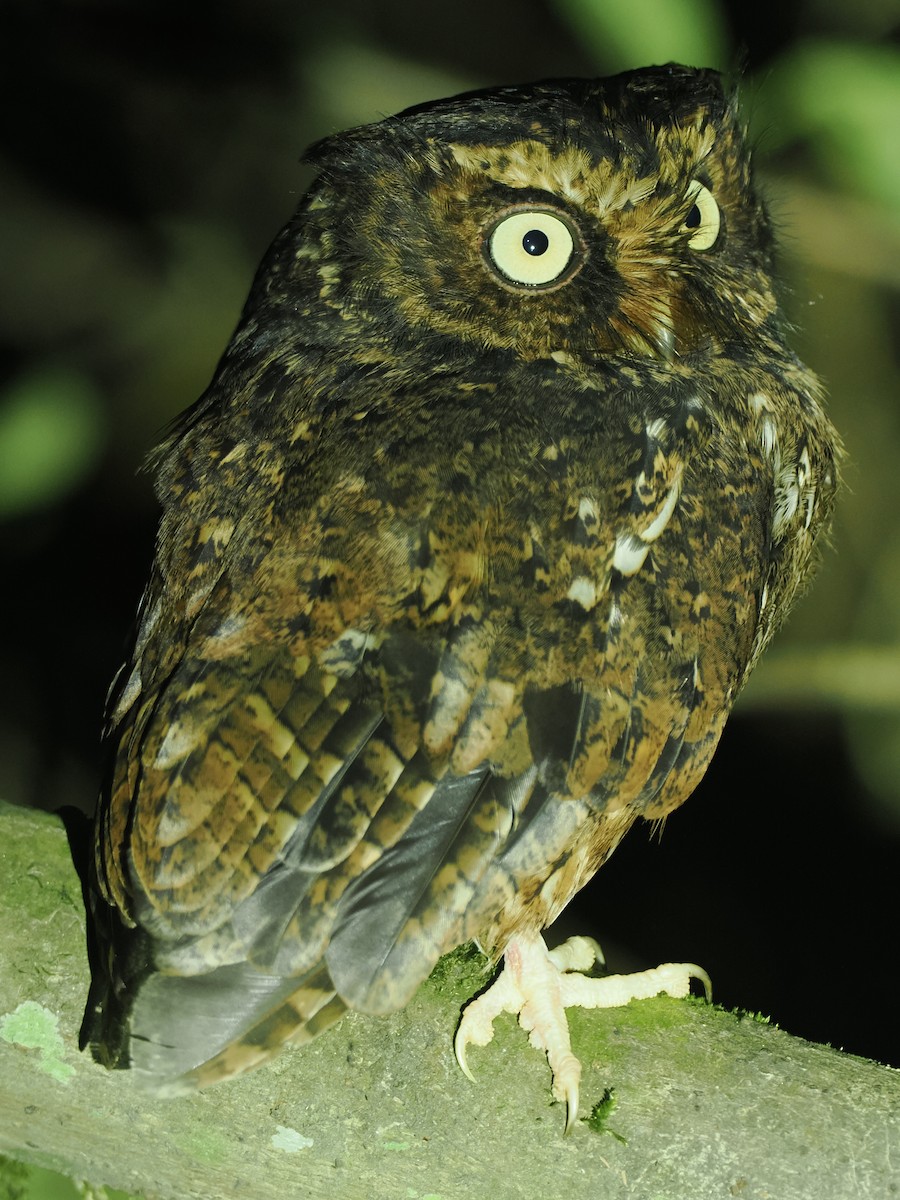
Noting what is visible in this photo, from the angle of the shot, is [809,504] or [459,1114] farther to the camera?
[809,504]

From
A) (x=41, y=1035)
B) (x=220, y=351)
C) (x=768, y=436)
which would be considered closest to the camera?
(x=41, y=1035)

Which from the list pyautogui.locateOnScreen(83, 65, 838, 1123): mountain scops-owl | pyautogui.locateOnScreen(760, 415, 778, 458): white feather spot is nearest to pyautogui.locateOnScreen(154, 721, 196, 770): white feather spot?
pyautogui.locateOnScreen(83, 65, 838, 1123): mountain scops-owl

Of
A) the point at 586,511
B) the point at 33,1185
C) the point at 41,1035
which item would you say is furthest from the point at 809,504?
the point at 33,1185

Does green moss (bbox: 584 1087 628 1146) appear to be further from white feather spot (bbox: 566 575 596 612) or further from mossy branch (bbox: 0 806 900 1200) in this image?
white feather spot (bbox: 566 575 596 612)

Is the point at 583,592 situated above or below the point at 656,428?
below

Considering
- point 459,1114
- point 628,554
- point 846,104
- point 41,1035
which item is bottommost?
point 41,1035

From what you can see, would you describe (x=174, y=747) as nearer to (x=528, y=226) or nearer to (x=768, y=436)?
(x=528, y=226)

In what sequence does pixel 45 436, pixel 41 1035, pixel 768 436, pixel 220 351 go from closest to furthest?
pixel 41 1035 → pixel 768 436 → pixel 45 436 → pixel 220 351
